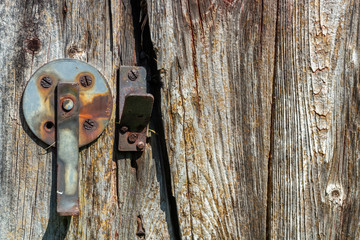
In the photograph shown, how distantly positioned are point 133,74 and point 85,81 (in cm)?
12

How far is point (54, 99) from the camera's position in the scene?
1.06m

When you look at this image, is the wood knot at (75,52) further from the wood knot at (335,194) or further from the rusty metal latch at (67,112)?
the wood knot at (335,194)

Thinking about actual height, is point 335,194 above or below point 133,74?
below

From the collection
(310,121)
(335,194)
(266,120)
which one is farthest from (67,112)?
(335,194)

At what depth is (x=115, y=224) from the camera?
44.1 inches

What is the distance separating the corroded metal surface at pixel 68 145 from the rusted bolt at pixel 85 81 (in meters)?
0.04

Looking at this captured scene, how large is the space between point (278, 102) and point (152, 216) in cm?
46

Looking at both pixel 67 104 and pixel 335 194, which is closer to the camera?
pixel 67 104

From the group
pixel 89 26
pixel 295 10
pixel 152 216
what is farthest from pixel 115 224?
pixel 295 10

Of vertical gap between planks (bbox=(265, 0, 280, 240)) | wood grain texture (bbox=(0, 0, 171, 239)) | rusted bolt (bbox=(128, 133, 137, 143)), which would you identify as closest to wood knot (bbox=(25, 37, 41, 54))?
wood grain texture (bbox=(0, 0, 171, 239))

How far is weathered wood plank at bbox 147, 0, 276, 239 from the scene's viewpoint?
1099mm

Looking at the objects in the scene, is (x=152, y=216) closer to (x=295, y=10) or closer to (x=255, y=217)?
(x=255, y=217)

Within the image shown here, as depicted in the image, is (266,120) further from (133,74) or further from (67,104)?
(67,104)

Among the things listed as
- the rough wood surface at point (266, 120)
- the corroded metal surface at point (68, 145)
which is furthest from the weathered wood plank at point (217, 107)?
the corroded metal surface at point (68, 145)
